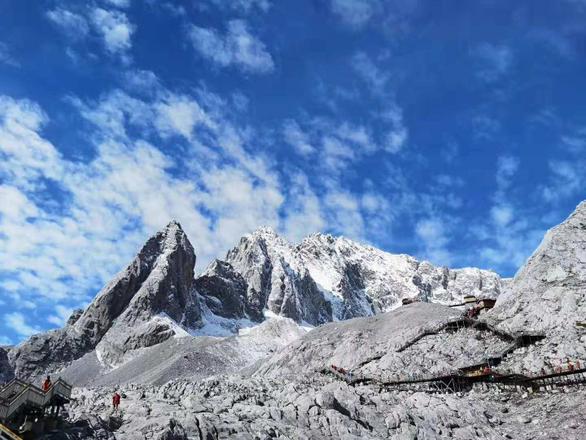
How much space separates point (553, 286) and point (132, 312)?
12934cm

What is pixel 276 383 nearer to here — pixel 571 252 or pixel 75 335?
pixel 571 252

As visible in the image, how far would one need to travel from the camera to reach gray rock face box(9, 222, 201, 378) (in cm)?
14962

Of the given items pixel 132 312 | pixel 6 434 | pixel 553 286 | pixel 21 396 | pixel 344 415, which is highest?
pixel 132 312

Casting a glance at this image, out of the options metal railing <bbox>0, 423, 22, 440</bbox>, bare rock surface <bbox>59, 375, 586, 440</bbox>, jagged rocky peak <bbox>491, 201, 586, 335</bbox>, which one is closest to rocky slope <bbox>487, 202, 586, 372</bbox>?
jagged rocky peak <bbox>491, 201, 586, 335</bbox>

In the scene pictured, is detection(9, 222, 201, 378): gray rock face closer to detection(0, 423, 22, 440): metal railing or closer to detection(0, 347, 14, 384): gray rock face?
detection(0, 347, 14, 384): gray rock face

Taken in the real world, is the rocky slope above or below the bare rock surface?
above

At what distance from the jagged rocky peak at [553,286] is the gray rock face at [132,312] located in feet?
344

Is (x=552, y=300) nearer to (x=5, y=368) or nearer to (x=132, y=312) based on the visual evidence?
(x=132, y=312)

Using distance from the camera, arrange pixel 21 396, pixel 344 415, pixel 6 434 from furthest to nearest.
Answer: pixel 344 415 → pixel 21 396 → pixel 6 434

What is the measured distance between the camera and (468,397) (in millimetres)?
52062

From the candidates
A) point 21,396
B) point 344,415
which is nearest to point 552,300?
point 344,415

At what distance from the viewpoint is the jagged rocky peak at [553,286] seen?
60.2 metres

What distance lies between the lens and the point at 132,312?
16500 centimetres

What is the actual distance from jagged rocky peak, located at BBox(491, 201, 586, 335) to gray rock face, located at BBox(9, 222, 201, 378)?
10486 centimetres
